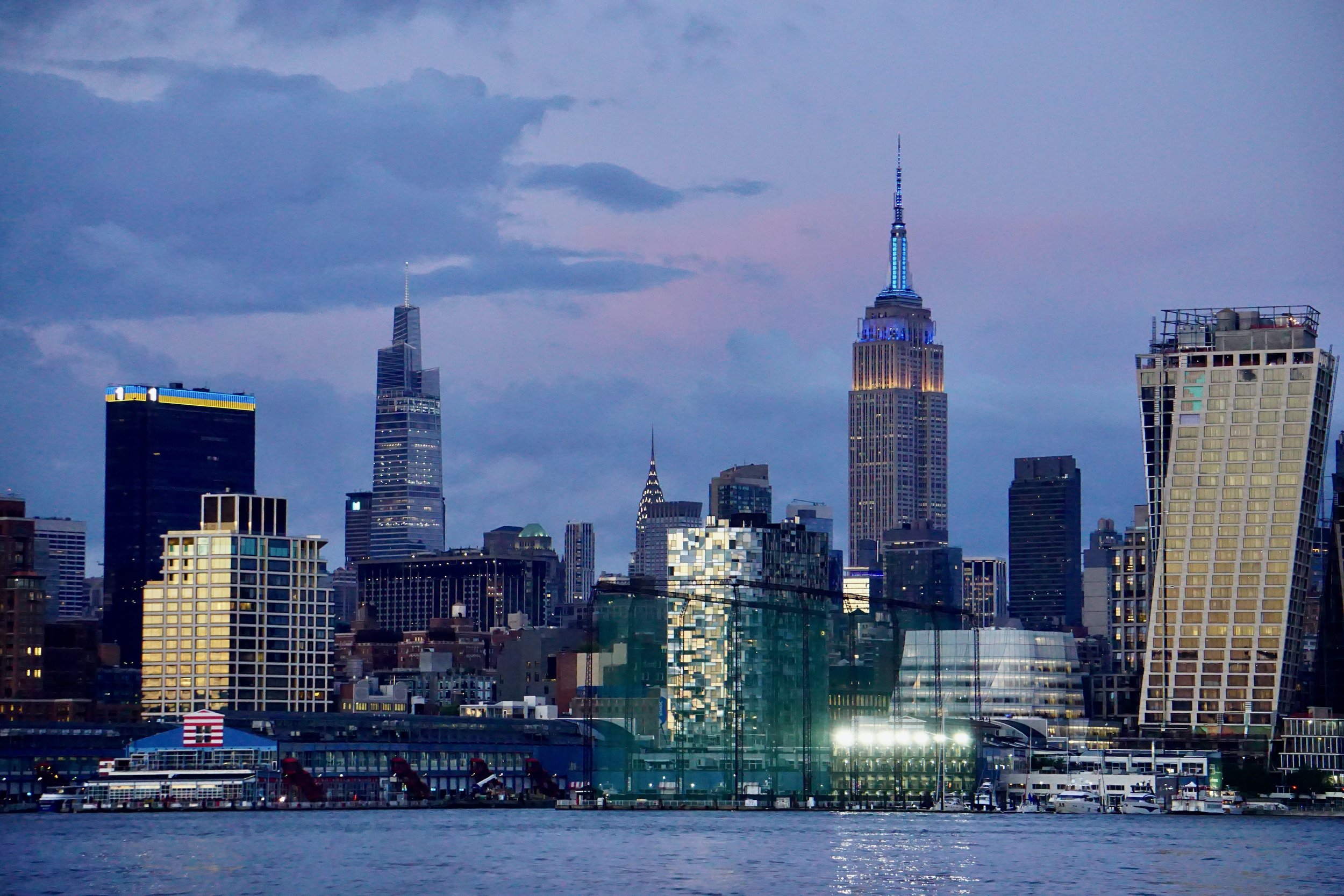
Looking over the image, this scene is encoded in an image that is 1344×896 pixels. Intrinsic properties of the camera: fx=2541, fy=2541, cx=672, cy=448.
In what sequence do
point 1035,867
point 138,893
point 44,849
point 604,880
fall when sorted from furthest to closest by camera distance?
point 44,849
point 1035,867
point 604,880
point 138,893

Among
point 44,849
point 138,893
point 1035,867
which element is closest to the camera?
point 138,893

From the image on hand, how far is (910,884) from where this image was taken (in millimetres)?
154750

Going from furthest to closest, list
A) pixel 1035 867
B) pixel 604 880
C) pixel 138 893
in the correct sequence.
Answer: pixel 1035 867, pixel 604 880, pixel 138 893

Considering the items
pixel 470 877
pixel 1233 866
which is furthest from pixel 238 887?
pixel 1233 866

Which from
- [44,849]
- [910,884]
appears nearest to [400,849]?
[44,849]

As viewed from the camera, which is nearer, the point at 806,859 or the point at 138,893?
the point at 138,893

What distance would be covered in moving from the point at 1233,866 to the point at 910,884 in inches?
1288

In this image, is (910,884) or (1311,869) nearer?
(910,884)

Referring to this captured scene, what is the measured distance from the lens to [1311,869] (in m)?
175

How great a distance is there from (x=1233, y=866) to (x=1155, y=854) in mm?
16501

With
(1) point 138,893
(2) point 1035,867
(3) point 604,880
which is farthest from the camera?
(2) point 1035,867

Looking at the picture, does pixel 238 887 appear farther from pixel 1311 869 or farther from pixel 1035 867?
pixel 1311 869

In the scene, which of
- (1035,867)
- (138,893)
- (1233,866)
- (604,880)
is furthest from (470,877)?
(1233,866)

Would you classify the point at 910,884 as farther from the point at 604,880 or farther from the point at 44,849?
the point at 44,849
